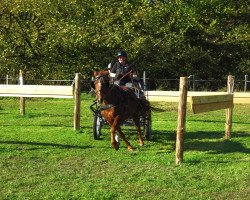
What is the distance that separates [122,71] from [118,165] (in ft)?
10.6

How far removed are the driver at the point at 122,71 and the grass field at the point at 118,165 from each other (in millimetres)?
1533

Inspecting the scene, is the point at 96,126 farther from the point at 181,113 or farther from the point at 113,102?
the point at 181,113

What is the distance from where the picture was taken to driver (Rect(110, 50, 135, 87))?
35.7 feet

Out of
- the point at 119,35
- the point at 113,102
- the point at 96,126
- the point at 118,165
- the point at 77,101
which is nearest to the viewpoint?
the point at 118,165

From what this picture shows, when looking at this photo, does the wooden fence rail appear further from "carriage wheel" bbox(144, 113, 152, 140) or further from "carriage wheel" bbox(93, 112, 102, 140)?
"carriage wheel" bbox(144, 113, 152, 140)

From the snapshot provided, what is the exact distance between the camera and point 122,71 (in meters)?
11.0

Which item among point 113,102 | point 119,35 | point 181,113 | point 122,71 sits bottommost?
point 181,113

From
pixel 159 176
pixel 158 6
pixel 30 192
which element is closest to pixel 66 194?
pixel 30 192

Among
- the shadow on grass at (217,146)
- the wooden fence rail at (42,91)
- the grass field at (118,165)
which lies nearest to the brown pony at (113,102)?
the grass field at (118,165)

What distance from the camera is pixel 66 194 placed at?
6.55m

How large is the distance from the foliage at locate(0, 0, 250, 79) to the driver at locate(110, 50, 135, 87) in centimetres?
1538

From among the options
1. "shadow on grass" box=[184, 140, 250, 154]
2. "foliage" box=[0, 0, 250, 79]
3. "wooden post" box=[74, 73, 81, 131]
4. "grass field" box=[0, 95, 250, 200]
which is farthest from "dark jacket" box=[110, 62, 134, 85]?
"foliage" box=[0, 0, 250, 79]

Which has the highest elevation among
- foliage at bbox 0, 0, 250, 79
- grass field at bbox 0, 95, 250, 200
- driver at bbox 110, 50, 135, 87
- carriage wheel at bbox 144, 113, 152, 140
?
foliage at bbox 0, 0, 250, 79

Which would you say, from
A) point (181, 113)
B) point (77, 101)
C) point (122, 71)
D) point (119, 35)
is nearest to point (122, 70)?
point (122, 71)
